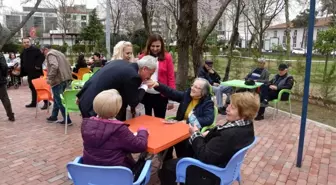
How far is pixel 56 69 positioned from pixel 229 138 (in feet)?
13.3

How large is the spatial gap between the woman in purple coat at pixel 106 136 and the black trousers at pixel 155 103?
5.18 feet

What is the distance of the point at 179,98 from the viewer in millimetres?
3389

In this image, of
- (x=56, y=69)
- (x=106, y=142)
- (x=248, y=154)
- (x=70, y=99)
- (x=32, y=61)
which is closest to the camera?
(x=106, y=142)

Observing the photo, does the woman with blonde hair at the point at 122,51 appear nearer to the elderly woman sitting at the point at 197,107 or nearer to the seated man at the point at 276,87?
the elderly woman sitting at the point at 197,107

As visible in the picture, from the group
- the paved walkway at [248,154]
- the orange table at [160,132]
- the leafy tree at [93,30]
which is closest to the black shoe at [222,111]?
the paved walkway at [248,154]

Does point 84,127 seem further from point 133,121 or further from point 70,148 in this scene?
point 70,148

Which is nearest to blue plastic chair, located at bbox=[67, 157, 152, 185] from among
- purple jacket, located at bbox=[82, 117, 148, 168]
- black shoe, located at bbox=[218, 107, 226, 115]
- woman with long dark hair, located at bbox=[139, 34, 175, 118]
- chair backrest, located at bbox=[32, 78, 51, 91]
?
purple jacket, located at bbox=[82, 117, 148, 168]

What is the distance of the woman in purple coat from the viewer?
1.98 m

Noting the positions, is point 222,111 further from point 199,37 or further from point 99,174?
point 99,174

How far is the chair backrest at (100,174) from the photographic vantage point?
1848 millimetres

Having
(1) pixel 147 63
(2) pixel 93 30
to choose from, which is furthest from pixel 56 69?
(2) pixel 93 30

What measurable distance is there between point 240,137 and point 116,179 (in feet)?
3.02

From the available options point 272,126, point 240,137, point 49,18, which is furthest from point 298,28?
point 240,137

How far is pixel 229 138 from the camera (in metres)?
2.07
